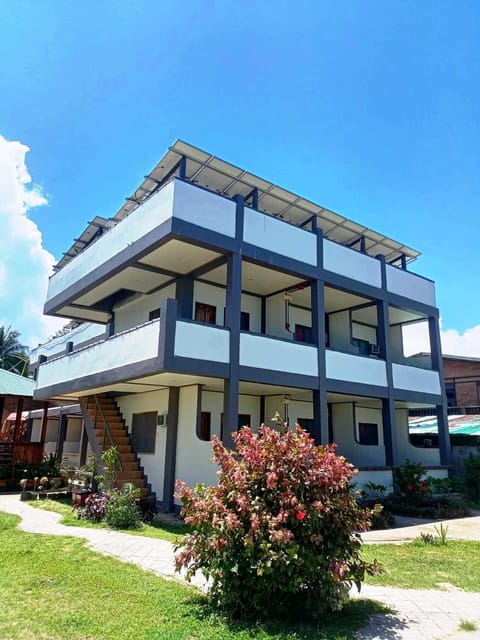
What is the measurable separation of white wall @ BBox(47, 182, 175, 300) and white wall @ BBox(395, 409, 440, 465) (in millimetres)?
13667

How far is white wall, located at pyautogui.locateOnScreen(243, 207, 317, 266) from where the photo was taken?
13.1 m

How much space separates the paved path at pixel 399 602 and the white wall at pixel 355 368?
747 centimetres

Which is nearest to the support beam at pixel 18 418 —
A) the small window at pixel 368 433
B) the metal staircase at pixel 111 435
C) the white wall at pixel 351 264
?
the metal staircase at pixel 111 435

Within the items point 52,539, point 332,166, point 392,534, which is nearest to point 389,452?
point 392,534

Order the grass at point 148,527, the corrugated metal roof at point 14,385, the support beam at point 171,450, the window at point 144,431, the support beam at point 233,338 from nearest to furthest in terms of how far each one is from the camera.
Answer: the grass at point 148,527 → the support beam at point 233,338 → the support beam at point 171,450 → the window at point 144,431 → the corrugated metal roof at point 14,385

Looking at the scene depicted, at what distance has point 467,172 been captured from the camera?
12617 millimetres

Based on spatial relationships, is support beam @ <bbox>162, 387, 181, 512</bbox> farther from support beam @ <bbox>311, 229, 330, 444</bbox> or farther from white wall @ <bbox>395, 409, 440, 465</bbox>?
white wall @ <bbox>395, 409, 440, 465</bbox>

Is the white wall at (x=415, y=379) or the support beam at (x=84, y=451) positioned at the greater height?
the white wall at (x=415, y=379)

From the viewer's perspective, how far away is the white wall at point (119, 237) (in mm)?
12039

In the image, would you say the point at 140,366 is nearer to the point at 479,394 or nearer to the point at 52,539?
the point at 52,539

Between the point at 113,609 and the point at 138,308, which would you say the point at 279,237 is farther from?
the point at 113,609

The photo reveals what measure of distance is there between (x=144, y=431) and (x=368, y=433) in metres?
9.49

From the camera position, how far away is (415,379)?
17391mm

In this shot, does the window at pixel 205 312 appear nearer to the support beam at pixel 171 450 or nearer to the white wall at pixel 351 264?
the support beam at pixel 171 450
